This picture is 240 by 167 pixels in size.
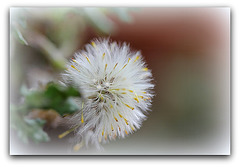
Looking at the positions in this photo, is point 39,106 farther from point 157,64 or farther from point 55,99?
point 157,64

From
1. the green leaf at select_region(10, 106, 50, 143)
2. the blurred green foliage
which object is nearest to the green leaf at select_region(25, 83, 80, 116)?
the blurred green foliage

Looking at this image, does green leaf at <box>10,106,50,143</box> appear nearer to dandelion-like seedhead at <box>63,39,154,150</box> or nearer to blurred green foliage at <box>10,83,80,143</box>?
blurred green foliage at <box>10,83,80,143</box>

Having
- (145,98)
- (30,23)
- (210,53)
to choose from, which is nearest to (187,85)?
(210,53)

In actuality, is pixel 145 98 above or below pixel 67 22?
below

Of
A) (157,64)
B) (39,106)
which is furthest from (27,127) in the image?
(157,64)

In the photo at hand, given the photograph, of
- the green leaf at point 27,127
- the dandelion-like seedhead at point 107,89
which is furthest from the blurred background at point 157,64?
the dandelion-like seedhead at point 107,89
